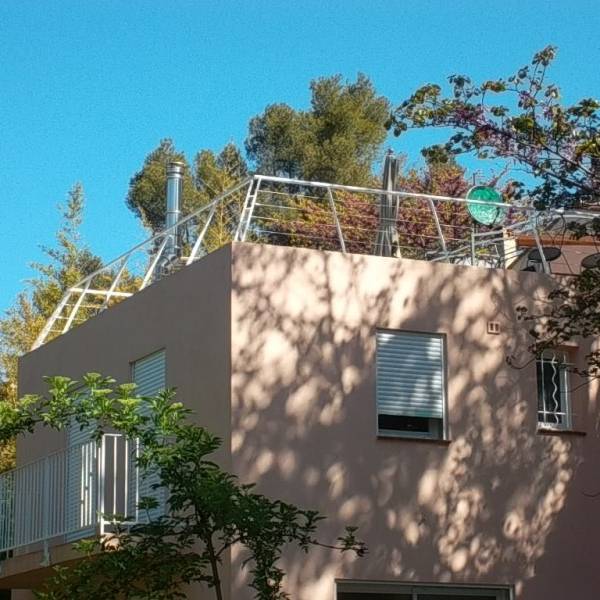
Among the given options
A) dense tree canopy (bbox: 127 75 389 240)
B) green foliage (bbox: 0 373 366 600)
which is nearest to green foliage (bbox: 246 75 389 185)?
dense tree canopy (bbox: 127 75 389 240)

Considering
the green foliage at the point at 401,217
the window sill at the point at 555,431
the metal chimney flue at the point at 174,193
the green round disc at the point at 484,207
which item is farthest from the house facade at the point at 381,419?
the green foliage at the point at 401,217

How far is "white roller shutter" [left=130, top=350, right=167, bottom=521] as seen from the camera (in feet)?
60.0

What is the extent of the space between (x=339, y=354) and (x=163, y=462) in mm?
3197

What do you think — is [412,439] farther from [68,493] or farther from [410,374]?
[68,493]

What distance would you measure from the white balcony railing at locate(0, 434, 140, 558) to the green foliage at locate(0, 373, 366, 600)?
83 centimetres

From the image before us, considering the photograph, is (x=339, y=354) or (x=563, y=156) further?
(x=339, y=354)

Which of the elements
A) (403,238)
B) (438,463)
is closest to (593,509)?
(438,463)

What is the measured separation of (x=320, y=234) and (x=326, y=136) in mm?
12864

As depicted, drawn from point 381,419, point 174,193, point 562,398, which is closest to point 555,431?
point 562,398

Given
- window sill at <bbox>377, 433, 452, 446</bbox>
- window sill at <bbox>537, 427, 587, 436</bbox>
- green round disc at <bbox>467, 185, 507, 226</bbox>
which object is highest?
green round disc at <bbox>467, 185, 507, 226</bbox>

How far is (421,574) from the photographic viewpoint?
17.7m

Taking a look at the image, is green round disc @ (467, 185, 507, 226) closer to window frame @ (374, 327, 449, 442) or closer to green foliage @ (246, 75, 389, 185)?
window frame @ (374, 327, 449, 442)

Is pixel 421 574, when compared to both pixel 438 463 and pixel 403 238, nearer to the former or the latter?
pixel 438 463

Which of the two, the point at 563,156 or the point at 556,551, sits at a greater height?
the point at 563,156
